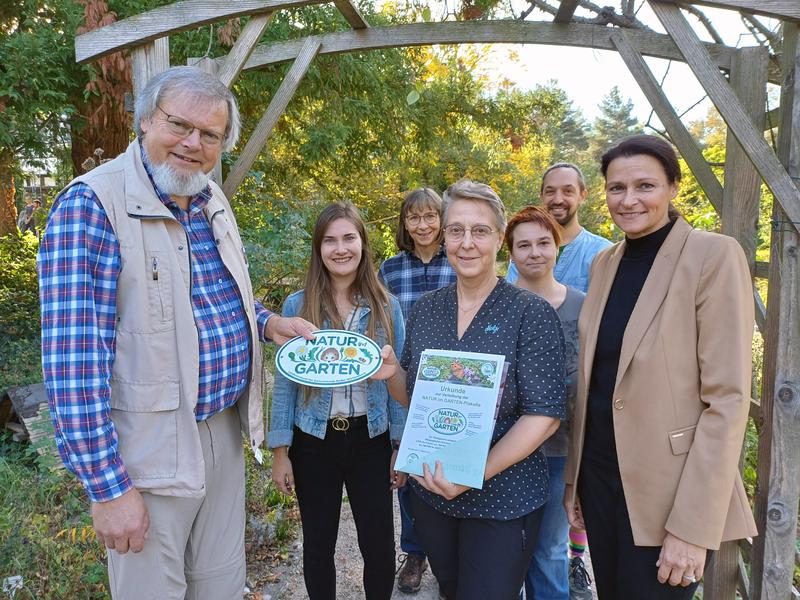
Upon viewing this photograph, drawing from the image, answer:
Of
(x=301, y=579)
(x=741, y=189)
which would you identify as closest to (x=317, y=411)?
(x=301, y=579)

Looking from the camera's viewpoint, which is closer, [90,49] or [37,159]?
[90,49]

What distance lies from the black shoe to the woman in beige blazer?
1424 millimetres

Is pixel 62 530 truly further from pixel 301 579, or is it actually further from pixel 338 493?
A: pixel 338 493

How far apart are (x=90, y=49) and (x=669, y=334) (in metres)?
2.90

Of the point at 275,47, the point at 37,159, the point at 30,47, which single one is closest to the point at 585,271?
the point at 275,47

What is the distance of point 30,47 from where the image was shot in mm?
5438

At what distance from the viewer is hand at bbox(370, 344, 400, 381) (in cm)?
226

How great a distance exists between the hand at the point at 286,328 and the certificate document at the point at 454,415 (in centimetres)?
65

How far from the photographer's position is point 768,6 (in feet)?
7.68

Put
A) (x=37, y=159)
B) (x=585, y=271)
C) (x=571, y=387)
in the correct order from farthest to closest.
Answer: (x=37, y=159)
(x=585, y=271)
(x=571, y=387)

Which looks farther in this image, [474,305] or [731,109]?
[731,109]

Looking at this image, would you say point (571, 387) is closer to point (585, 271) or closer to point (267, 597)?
point (585, 271)

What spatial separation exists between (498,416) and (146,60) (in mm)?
2461

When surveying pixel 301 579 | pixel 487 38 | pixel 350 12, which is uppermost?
pixel 350 12
